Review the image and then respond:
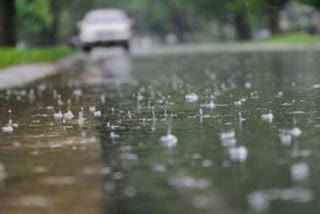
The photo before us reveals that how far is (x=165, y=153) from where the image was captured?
→ 7477 millimetres

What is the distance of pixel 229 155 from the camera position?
23.4ft

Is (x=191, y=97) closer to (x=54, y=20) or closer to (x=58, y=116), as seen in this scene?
(x=58, y=116)

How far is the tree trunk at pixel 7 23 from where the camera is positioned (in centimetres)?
3522

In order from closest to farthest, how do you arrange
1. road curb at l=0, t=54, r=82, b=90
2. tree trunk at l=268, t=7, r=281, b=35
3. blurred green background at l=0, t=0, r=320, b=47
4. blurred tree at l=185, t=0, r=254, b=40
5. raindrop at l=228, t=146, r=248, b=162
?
raindrop at l=228, t=146, r=248, b=162
road curb at l=0, t=54, r=82, b=90
blurred green background at l=0, t=0, r=320, b=47
tree trunk at l=268, t=7, r=281, b=35
blurred tree at l=185, t=0, r=254, b=40

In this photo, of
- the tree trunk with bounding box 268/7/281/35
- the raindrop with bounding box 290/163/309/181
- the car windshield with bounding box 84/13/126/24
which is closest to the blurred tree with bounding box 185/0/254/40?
the tree trunk with bounding box 268/7/281/35

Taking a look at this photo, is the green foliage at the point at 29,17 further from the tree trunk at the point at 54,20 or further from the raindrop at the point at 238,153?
the raindrop at the point at 238,153

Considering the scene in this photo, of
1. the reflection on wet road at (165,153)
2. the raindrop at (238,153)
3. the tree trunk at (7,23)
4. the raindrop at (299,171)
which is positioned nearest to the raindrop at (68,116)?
the reflection on wet road at (165,153)

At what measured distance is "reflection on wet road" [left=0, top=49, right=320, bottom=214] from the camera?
214 inches

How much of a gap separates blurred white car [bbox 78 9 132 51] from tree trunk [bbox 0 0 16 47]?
31.9 feet

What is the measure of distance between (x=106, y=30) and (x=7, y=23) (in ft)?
35.5

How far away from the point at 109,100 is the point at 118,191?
8608mm

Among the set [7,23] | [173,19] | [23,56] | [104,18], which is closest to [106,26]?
[104,18]

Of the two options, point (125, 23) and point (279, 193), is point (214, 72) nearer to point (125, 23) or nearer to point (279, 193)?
point (279, 193)

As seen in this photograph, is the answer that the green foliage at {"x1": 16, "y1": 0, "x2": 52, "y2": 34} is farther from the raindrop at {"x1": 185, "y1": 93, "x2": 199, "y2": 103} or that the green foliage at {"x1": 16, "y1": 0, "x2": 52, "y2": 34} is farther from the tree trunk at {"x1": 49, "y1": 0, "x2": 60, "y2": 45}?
the raindrop at {"x1": 185, "y1": 93, "x2": 199, "y2": 103}
